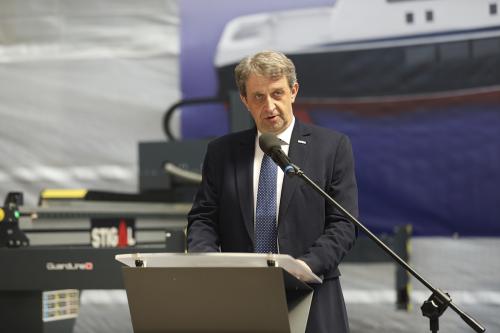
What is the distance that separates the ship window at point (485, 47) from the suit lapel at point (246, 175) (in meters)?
2.26

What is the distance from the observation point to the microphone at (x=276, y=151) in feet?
5.67

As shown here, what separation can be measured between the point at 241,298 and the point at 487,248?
260 cm

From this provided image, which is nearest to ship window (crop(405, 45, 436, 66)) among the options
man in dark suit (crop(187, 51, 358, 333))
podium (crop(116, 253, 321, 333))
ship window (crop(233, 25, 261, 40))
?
ship window (crop(233, 25, 261, 40))

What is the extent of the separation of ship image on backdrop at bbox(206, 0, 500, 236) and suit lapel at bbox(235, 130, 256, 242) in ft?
7.10

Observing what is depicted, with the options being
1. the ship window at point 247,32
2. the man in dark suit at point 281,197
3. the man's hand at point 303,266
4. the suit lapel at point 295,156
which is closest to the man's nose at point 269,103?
the man in dark suit at point 281,197

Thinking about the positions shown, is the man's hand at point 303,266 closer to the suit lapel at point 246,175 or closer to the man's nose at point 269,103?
the suit lapel at point 246,175

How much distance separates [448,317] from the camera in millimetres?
3713

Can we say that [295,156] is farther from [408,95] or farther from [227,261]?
[408,95]

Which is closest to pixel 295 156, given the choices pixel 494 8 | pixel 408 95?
pixel 408 95

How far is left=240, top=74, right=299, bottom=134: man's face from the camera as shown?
191 cm

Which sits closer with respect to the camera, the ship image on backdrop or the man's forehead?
the man's forehead

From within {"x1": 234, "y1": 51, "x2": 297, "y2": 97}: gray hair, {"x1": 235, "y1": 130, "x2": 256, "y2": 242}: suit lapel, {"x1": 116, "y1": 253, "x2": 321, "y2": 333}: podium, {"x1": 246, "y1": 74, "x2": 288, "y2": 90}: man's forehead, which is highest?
{"x1": 234, "y1": 51, "x2": 297, "y2": 97}: gray hair

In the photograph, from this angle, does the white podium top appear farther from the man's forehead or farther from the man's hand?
the man's forehead

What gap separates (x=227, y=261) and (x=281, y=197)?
0.31 m
